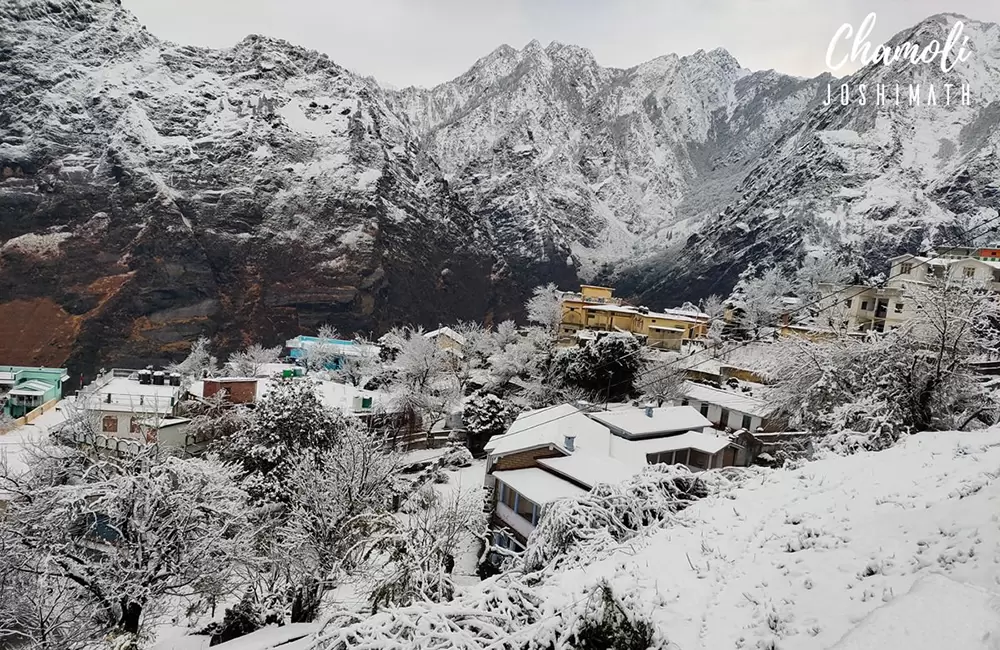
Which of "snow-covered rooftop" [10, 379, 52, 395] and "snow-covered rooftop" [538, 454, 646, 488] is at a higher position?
"snow-covered rooftop" [538, 454, 646, 488]

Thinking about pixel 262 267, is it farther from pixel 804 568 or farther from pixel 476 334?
pixel 804 568

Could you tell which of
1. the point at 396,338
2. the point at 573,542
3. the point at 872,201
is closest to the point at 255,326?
the point at 396,338

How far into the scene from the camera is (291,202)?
3265 inches

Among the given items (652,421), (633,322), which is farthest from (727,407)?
(633,322)

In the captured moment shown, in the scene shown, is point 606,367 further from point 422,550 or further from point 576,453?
point 422,550

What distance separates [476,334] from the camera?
54000 mm

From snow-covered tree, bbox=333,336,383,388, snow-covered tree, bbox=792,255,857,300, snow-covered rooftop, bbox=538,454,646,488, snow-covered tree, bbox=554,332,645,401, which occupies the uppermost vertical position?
snow-covered tree, bbox=792,255,857,300

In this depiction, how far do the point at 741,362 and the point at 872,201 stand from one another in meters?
56.0

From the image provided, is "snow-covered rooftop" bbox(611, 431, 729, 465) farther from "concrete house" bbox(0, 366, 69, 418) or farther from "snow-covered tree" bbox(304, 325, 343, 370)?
"snow-covered tree" bbox(304, 325, 343, 370)

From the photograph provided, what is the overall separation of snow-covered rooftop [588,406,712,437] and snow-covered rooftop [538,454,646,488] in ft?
9.68

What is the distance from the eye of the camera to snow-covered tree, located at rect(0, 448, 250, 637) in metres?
10.3

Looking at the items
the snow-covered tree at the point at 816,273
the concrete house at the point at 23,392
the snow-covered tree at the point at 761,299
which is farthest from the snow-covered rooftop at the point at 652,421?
the snow-covered tree at the point at 816,273

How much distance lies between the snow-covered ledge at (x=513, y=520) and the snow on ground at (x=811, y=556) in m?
9.28

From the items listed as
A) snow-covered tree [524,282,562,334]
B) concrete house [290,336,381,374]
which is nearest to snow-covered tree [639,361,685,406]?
snow-covered tree [524,282,562,334]
